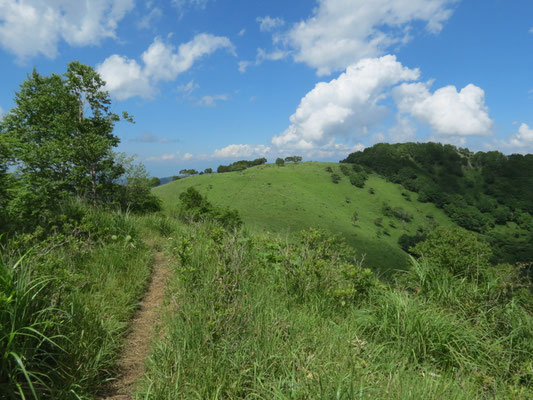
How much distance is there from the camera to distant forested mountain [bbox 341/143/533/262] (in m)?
121

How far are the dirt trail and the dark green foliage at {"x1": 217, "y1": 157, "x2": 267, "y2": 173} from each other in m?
139

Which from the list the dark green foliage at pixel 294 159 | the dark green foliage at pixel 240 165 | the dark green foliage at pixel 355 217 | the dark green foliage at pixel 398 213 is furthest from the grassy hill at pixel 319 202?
the dark green foliage at pixel 240 165

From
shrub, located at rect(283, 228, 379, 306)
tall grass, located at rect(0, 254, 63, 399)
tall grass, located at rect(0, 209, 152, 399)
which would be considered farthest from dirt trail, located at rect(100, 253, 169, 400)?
shrub, located at rect(283, 228, 379, 306)

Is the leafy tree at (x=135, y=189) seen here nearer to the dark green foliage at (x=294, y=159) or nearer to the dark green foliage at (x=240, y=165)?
the dark green foliage at (x=240, y=165)

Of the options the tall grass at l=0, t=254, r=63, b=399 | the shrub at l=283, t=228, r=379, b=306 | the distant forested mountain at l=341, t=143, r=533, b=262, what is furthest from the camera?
the distant forested mountain at l=341, t=143, r=533, b=262

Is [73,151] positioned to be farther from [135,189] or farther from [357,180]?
[357,180]

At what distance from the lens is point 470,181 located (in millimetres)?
153500

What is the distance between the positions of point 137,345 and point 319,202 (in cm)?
10839

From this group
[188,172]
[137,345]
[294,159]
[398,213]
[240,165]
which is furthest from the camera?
[294,159]

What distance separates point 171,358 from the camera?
284cm

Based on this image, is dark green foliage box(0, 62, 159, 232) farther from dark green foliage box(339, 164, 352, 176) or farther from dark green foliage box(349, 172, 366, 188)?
dark green foliage box(339, 164, 352, 176)

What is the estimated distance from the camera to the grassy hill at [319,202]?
290 ft

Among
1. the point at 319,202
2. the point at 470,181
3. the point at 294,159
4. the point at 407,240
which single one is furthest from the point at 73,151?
the point at 470,181

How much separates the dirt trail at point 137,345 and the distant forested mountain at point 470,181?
411ft
